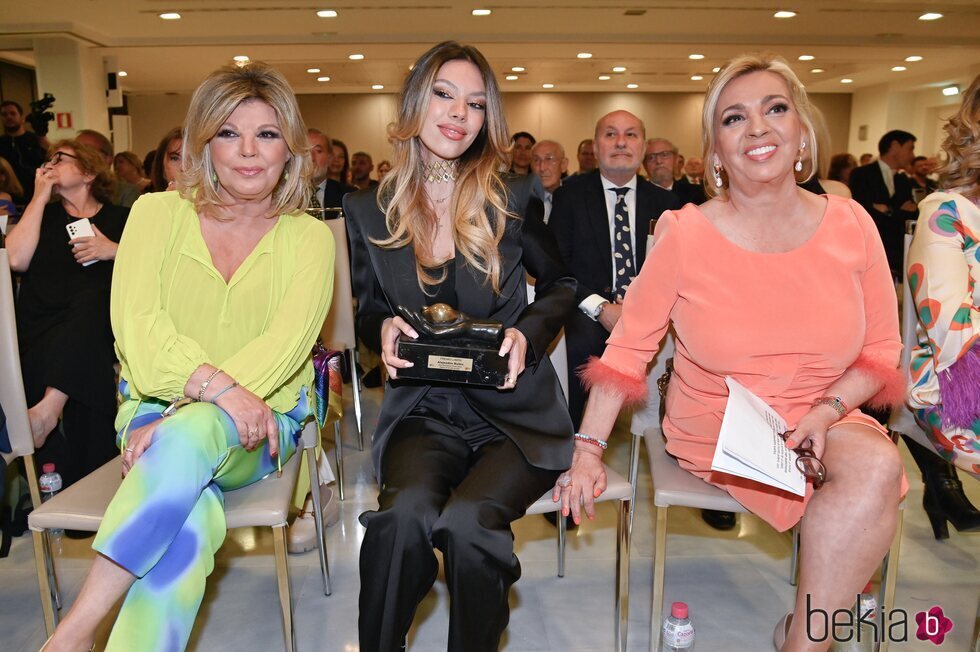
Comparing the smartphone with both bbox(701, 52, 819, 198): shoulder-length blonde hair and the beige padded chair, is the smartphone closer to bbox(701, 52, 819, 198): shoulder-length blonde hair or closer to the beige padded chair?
the beige padded chair

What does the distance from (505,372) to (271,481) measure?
2.32 feet

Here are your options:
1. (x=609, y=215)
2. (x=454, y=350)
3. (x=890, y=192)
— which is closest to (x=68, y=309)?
(x=454, y=350)

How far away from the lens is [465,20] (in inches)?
343

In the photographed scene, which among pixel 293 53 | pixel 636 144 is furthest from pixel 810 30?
pixel 636 144

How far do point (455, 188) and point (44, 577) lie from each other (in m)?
1.46

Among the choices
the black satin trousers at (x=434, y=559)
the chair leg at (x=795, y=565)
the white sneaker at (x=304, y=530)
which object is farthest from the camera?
the white sneaker at (x=304, y=530)

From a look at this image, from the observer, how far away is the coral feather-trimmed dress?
182cm

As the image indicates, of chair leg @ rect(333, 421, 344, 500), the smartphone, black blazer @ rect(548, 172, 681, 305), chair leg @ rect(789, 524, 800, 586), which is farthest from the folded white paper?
the smartphone

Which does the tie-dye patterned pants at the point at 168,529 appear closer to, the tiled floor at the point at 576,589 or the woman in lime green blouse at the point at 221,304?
the woman in lime green blouse at the point at 221,304

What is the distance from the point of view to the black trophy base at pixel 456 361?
1.73 m

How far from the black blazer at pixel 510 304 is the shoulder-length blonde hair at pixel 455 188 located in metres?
0.03

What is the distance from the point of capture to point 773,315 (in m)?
1.83

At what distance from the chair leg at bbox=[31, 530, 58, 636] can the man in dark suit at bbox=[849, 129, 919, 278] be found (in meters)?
6.47

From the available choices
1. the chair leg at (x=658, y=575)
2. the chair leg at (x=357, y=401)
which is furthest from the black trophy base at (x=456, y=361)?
the chair leg at (x=357, y=401)
